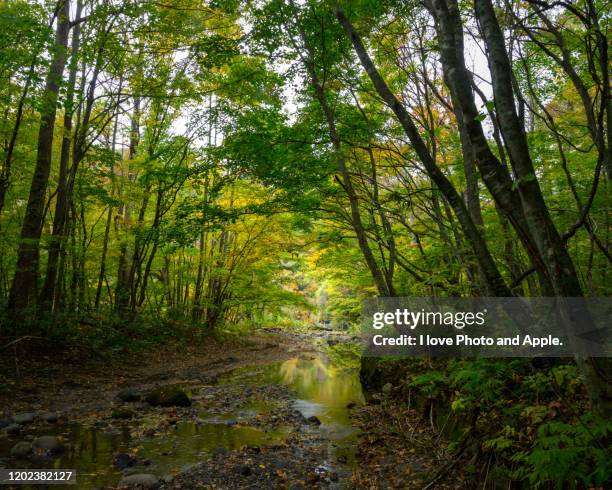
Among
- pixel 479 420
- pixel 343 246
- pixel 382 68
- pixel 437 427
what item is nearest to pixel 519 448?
pixel 479 420

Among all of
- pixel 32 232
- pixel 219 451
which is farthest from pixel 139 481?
pixel 32 232

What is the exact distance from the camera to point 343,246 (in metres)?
14.3

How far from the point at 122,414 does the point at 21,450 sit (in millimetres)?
2222

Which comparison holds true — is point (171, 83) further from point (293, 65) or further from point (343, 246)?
point (343, 246)

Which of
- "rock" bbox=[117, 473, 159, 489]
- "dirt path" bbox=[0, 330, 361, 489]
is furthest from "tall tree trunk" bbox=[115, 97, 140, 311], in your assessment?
"rock" bbox=[117, 473, 159, 489]

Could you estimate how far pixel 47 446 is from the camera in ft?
18.5

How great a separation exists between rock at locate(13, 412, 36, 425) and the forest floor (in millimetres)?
121

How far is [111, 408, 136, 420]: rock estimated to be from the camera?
7.50 metres

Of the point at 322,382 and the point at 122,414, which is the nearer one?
the point at 122,414

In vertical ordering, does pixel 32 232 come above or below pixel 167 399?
above

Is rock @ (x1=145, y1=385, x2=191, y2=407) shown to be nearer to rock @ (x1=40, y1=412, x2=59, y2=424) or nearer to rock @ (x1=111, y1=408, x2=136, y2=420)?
rock @ (x1=111, y1=408, x2=136, y2=420)

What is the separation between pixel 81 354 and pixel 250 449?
7.07 metres

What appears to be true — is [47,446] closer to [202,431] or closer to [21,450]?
[21,450]

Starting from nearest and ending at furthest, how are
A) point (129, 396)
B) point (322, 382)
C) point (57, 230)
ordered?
point (129, 396), point (57, 230), point (322, 382)
